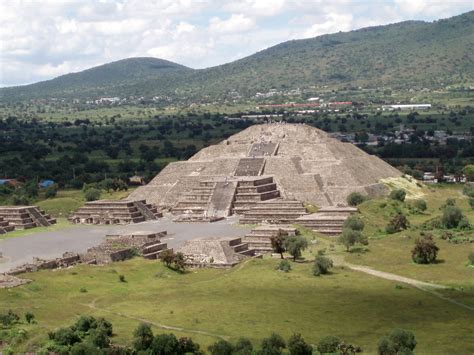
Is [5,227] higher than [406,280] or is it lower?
lower

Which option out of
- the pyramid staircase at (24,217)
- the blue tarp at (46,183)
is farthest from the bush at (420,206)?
the blue tarp at (46,183)

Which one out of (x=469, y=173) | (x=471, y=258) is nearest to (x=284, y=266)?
(x=471, y=258)

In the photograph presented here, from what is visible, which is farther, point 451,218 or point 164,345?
point 451,218

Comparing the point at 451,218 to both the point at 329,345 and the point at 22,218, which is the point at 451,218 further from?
Answer: the point at 22,218

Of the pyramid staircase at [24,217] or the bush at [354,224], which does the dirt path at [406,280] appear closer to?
A: the bush at [354,224]

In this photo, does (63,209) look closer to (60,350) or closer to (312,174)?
(312,174)

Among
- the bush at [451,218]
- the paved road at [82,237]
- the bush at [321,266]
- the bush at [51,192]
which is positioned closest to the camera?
the bush at [321,266]

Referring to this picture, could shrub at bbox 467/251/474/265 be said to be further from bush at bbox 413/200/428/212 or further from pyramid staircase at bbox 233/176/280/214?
pyramid staircase at bbox 233/176/280/214

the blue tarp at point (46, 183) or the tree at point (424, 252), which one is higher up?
the tree at point (424, 252)
